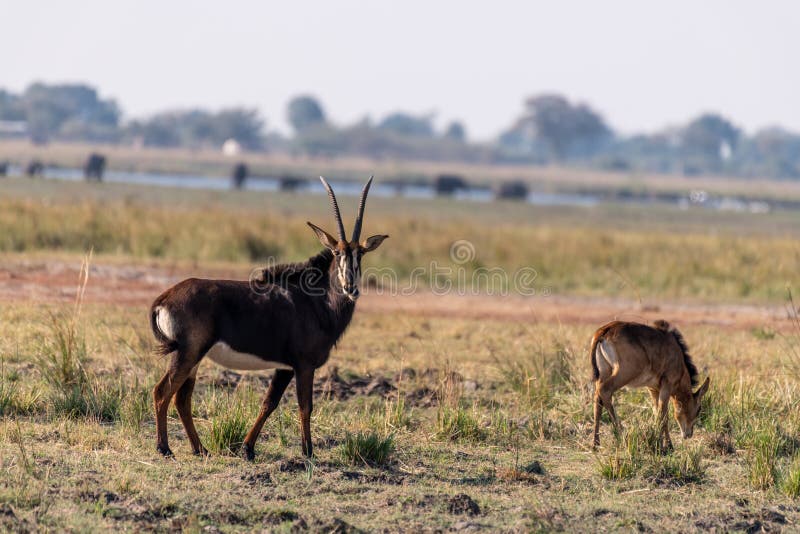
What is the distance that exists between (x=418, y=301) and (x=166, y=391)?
1018 cm

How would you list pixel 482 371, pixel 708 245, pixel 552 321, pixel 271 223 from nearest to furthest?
pixel 482 371, pixel 552 321, pixel 271 223, pixel 708 245

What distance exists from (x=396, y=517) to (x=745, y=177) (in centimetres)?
14218

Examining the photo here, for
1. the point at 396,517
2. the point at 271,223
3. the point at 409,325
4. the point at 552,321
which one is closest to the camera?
the point at 396,517

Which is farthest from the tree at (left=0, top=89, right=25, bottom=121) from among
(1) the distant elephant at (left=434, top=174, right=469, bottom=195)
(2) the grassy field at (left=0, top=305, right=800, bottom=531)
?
A: (2) the grassy field at (left=0, top=305, right=800, bottom=531)

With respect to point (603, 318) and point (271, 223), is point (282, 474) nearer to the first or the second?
point (603, 318)

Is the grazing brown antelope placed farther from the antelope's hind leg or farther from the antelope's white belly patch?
the antelope's hind leg

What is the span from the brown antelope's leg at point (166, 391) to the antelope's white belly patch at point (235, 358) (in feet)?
0.79

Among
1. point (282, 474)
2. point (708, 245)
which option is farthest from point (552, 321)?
point (708, 245)

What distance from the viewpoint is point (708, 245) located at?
25.4 meters

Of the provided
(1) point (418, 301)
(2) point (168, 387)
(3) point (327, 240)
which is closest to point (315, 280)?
(3) point (327, 240)

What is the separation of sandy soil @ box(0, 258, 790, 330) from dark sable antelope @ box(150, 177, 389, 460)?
6631 millimetres

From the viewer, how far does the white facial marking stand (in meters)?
8.02

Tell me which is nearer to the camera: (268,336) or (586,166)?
(268,336)

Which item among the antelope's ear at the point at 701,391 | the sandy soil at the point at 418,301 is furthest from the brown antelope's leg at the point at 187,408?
the sandy soil at the point at 418,301
